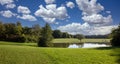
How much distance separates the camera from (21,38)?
93.9 meters

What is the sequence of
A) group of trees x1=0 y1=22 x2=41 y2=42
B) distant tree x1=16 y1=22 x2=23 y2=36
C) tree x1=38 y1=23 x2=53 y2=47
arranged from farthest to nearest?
distant tree x1=16 y1=22 x2=23 y2=36 < group of trees x1=0 y1=22 x2=41 y2=42 < tree x1=38 y1=23 x2=53 y2=47

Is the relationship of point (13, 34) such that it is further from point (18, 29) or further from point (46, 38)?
point (46, 38)

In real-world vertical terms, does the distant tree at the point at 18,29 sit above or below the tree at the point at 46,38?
above

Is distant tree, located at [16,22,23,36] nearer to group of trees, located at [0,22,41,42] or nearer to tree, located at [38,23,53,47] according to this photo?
group of trees, located at [0,22,41,42]

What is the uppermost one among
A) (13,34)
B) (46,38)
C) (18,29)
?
(18,29)

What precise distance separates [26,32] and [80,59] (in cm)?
8397

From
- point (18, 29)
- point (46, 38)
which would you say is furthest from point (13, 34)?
point (46, 38)

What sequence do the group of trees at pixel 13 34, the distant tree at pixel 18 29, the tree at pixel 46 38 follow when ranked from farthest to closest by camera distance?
the distant tree at pixel 18 29 → the group of trees at pixel 13 34 → the tree at pixel 46 38

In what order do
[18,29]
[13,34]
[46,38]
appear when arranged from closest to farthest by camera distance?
1. [46,38]
2. [13,34]
3. [18,29]

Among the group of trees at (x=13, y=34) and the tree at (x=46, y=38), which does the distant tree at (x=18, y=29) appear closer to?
the group of trees at (x=13, y=34)

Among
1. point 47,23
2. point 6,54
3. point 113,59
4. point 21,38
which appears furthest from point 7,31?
point 113,59

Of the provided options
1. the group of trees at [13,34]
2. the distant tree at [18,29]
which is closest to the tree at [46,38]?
the group of trees at [13,34]

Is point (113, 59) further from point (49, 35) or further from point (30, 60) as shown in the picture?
point (49, 35)

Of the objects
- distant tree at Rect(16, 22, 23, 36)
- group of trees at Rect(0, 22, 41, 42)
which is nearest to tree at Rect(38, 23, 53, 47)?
group of trees at Rect(0, 22, 41, 42)
